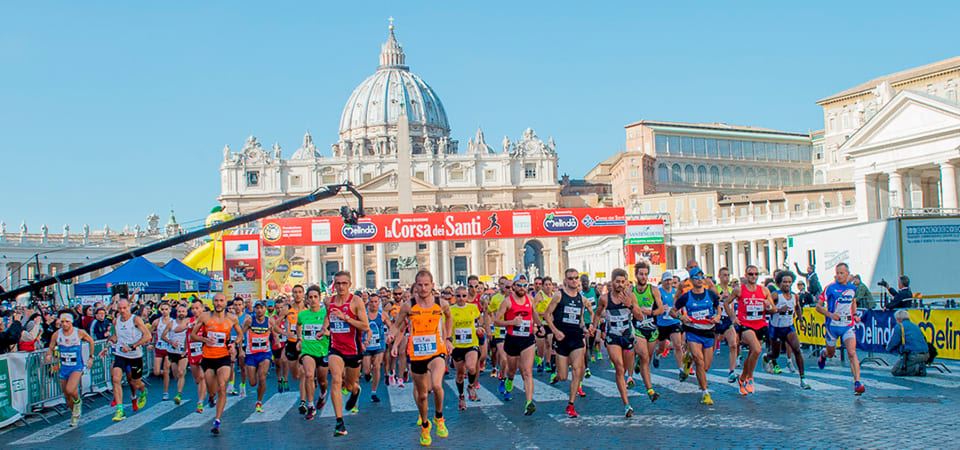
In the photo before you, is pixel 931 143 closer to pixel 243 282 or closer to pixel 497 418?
pixel 243 282

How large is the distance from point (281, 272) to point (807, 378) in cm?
4042

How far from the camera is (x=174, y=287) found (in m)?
25.1

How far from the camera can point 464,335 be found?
13.1 metres

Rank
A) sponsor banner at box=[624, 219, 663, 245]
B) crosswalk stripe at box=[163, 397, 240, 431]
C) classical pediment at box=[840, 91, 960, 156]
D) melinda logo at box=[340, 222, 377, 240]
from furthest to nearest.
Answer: classical pediment at box=[840, 91, 960, 156] < sponsor banner at box=[624, 219, 663, 245] < melinda logo at box=[340, 222, 377, 240] < crosswalk stripe at box=[163, 397, 240, 431]

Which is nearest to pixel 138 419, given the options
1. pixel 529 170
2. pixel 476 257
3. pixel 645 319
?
pixel 645 319

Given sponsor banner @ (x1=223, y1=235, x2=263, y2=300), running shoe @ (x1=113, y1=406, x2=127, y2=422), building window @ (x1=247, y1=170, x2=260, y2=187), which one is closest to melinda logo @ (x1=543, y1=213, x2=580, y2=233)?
sponsor banner @ (x1=223, y1=235, x2=263, y2=300)

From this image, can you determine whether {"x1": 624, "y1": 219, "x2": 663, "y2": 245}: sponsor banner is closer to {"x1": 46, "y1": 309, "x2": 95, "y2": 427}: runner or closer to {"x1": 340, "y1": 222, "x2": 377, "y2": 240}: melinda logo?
{"x1": 340, "y1": 222, "x2": 377, "y2": 240}: melinda logo

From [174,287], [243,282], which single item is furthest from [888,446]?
[243,282]

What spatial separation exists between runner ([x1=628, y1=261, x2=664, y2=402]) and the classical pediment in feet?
136

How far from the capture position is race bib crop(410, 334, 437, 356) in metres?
10.2

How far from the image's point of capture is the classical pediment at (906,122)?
48594 millimetres

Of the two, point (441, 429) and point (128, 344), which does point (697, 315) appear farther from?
point (128, 344)

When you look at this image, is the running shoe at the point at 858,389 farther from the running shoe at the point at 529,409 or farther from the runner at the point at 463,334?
the runner at the point at 463,334

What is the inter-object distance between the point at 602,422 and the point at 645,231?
34.6m
